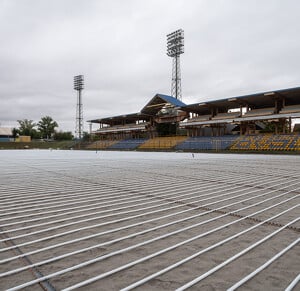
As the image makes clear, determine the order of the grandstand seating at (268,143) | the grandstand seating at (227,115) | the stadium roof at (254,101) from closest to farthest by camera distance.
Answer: the grandstand seating at (268,143) < the stadium roof at (254,101) < the grandstand seating at (227,115)

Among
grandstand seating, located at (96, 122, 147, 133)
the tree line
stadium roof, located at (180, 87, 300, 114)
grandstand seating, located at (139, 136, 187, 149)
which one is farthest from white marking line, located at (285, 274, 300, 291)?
the tree line

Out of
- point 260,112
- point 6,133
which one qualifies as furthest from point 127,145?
point 6,133

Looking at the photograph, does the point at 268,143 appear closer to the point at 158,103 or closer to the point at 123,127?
the point at 158,103

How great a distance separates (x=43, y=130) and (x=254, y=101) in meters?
75.8

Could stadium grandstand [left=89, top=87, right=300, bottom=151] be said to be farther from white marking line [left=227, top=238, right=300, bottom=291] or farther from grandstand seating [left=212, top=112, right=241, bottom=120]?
white marking line [left=227, top=238, right=300, bottom=291]

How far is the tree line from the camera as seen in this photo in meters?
86.1

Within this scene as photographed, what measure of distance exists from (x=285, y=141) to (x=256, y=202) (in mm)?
26356

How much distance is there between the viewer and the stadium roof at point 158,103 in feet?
145

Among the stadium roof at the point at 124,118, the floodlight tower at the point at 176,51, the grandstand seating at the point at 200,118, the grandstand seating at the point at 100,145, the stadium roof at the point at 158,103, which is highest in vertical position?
the floodlight tower at the point at 176,51

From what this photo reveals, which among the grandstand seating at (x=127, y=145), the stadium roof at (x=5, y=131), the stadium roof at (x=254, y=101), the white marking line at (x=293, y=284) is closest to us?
the white marking line at (x=293, y=284)

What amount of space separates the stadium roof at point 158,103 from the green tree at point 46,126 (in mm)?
55243

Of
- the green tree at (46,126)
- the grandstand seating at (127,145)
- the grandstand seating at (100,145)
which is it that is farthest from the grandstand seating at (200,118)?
the green tree at (46,126)

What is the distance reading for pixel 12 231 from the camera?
3.22 m

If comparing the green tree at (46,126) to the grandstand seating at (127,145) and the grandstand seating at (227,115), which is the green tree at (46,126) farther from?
the grandstand seating at (227,115)
